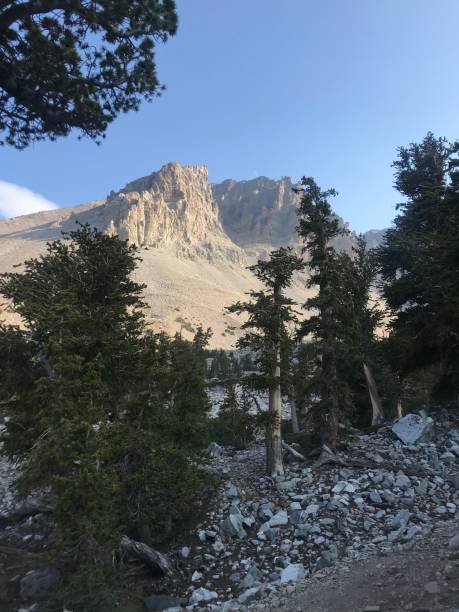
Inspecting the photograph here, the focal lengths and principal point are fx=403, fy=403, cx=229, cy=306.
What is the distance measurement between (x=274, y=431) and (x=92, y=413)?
772cm

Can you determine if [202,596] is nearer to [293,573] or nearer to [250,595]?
[250,595]

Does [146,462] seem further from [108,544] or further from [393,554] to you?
[393,554]

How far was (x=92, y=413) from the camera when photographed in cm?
922

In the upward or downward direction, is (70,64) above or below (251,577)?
above

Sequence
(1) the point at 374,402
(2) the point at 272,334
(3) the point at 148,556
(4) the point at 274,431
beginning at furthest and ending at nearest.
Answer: (1) the point at 374,402 → (2) the point at 272,334 → (4) the point at 274,431 → (3) the point at 148,556

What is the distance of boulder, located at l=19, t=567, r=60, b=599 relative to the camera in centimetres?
1005

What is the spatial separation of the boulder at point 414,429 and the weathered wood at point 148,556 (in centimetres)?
1102

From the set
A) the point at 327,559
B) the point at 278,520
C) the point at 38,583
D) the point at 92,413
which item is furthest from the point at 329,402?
the point at 38,583

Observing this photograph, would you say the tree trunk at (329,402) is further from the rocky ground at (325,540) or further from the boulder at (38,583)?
the boulder at (38,583)

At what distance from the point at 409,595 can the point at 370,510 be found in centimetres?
638

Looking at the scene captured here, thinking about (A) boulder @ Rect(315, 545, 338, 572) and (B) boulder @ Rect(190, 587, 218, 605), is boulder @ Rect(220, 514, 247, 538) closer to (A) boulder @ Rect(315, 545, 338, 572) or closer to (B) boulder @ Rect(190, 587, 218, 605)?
(B) boulder @ Rect(190, 587, 218, 605)

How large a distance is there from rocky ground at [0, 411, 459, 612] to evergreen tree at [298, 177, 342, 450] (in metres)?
1.74

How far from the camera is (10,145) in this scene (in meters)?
8.48

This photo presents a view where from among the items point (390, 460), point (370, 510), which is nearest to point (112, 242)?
point (370, 510)
